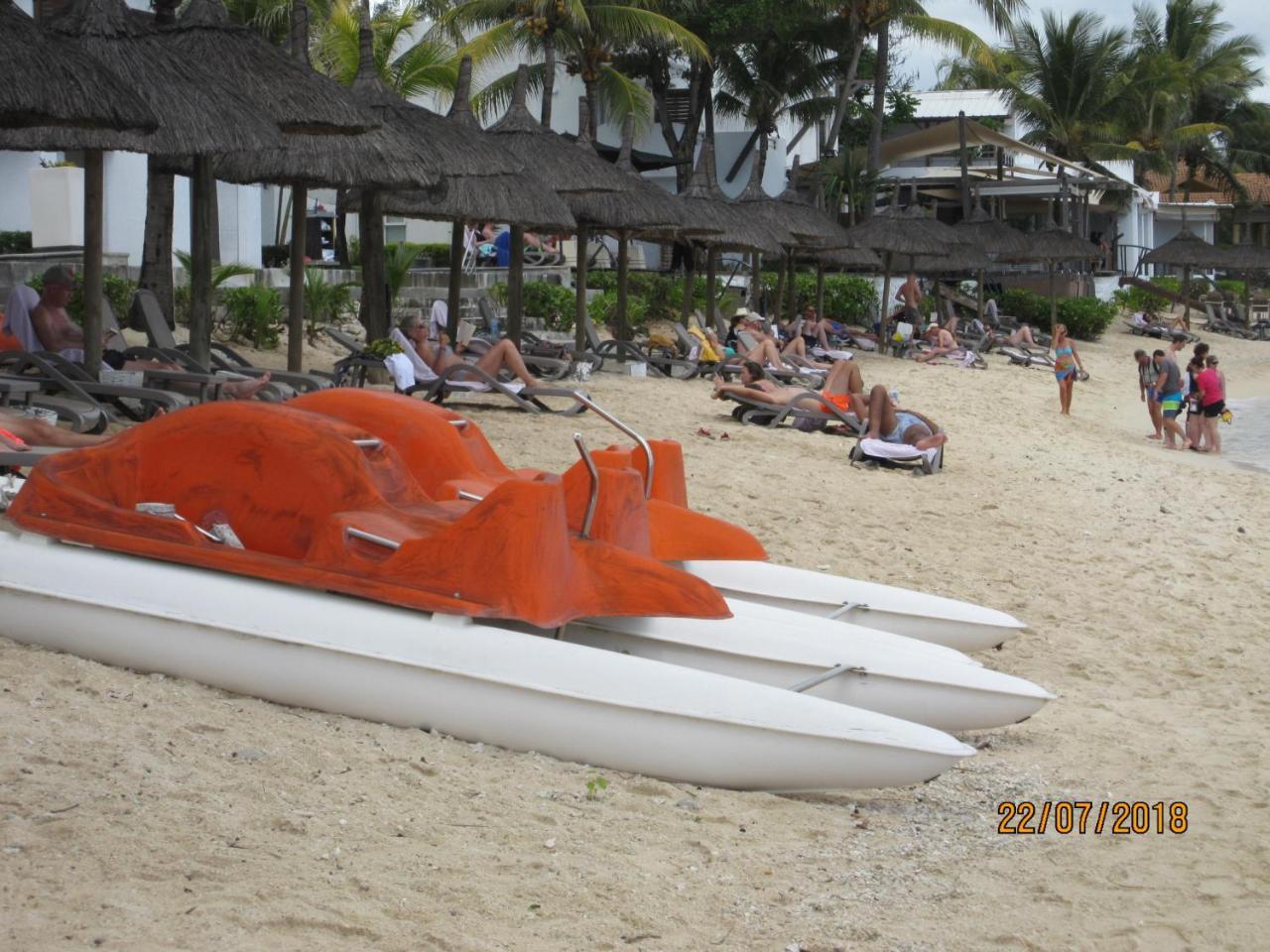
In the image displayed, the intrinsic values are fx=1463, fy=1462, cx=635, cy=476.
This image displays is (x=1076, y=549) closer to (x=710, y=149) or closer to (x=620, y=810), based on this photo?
(x=620, y=810)

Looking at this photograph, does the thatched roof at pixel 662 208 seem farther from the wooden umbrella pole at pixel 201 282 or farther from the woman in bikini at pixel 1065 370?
the wooden umbrella pole at pixel 201 282

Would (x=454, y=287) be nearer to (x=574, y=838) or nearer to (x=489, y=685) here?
(x=489, y=685)

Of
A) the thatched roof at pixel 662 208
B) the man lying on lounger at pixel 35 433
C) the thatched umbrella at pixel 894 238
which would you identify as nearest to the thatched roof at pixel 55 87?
the man lying on lounger at pixel 35 433

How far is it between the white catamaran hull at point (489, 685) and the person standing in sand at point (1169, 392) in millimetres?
13379

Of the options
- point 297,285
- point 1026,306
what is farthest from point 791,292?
point 297,285

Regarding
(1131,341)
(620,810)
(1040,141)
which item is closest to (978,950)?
(620,810)

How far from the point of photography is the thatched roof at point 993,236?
30.5 m

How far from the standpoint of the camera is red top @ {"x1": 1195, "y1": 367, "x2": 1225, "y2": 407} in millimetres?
Result: 16156

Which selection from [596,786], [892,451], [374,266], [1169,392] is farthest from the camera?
[1169,392]

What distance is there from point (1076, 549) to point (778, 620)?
447cm

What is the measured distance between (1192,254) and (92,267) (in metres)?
36.4

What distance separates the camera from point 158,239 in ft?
46.7

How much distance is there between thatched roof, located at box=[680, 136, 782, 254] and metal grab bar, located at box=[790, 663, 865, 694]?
42.9 ft

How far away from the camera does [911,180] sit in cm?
3647
